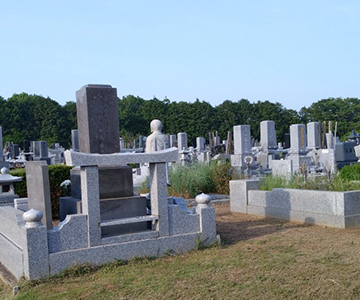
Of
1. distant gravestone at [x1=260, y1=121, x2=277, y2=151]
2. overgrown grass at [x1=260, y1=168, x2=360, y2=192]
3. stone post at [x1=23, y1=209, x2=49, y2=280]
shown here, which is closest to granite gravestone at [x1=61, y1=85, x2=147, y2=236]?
stone post at [x1=23, y1=209, x2=49, y2=280]

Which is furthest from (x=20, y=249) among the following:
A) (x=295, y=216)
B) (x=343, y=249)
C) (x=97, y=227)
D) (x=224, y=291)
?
(x=295, y=216)

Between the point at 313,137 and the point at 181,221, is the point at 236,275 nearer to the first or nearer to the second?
the point at 181,221

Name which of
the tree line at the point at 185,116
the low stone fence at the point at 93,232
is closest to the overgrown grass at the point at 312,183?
the low stone fence at the point at 93,232

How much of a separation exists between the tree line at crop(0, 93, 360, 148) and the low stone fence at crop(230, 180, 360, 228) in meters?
46.3

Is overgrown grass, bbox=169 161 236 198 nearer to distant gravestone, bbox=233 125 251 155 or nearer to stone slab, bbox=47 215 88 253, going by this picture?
distant gravestone, bbox=233 125 251 155

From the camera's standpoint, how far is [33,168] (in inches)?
238

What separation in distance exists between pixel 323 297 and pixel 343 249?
5.84 feet

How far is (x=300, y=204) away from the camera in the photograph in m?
7.73

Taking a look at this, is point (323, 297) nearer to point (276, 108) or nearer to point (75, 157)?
point (75, 157)

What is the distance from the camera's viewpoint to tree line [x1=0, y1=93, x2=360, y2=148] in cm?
5525

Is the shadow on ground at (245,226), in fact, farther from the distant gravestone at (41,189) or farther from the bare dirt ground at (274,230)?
the distant gravestone at (41,189)

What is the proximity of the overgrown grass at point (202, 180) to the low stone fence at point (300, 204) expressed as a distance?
232cm

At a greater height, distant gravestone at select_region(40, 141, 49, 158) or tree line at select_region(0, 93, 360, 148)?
tree line at select_region(0, 93, 360, 148)

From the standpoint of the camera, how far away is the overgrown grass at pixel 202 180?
11.6 meters
